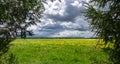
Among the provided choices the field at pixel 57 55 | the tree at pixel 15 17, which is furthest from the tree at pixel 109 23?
the field at pixel 57 55

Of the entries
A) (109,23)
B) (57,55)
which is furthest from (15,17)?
(57,55)

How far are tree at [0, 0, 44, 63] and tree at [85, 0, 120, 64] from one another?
8.14 ft

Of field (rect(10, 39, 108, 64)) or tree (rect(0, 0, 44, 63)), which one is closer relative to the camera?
tree (rect(0, 0, 44, 63))

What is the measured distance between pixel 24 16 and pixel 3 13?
4.48 feet

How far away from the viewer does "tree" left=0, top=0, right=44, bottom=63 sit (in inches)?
611

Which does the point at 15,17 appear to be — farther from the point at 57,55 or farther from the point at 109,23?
the point at 57,55

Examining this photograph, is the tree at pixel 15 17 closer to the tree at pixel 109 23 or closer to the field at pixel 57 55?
the tree at pixel 109 23

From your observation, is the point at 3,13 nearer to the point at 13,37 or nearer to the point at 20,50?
the point at 13,37

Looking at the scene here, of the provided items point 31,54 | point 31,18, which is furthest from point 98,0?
point 31,54

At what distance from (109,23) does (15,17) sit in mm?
4273

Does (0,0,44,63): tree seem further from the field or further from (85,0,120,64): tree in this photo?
the field

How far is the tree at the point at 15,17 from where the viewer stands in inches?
611

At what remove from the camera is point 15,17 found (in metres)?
16.3

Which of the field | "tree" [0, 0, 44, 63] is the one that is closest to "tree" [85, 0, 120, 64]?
"tree" [0, 0, 44, 63]
